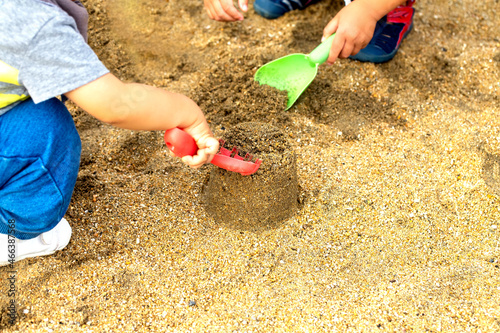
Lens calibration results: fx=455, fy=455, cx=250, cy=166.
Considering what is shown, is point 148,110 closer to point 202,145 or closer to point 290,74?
point 202,145

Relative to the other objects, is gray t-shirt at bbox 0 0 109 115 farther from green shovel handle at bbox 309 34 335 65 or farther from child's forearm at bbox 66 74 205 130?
green shovel handle at bbox 309 34 335 65

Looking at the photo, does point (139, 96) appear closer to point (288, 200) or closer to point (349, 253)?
point (288, 200)

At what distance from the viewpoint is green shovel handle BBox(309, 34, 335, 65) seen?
1.76 meters

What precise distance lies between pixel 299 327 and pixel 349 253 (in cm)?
31

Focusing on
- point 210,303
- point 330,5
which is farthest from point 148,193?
point 330,5

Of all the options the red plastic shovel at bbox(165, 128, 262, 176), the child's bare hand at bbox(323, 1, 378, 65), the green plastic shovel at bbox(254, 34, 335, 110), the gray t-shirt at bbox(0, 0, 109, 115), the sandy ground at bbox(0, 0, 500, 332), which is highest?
the gray t-shirt at bbox(0, 0, 109, 115)

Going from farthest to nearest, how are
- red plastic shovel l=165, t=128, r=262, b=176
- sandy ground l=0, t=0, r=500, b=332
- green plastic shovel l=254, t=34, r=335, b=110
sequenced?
green plastic shovel l=254, t=34, r=335, b=110
sandy ground l=0, t=0, r=500, b=332
red plastic shovel l=165, t=128, r=262, b=176

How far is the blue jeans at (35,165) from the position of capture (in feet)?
3.96

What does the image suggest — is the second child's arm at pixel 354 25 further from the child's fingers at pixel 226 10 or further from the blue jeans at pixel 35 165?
the blue jeans at pixel 35 165

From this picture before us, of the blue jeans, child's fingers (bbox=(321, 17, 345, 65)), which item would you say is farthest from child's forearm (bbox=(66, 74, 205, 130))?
child's fingers (bbox=(321, 17, 345, 65))

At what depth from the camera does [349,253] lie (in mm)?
1438

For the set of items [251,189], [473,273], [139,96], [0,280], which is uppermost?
[139,96]

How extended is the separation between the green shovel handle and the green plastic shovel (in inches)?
0.9

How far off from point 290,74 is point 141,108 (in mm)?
948
